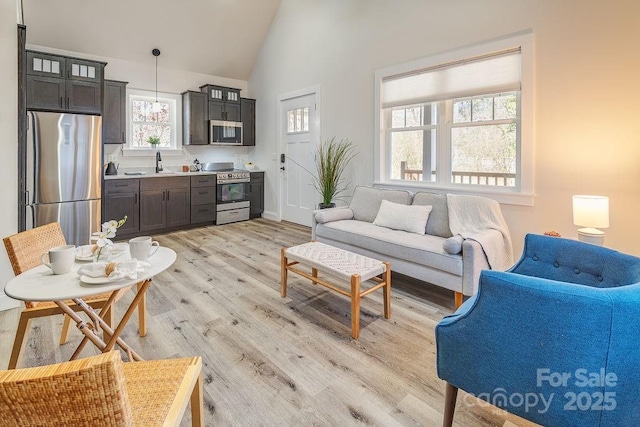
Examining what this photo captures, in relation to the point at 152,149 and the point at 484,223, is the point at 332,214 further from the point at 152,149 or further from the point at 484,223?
the point at 152,149

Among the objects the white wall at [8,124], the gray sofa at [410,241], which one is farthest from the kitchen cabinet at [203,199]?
the white wall at [8,124]

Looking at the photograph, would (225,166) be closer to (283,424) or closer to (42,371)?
(283,424)

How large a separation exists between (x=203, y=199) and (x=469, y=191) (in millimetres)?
4262

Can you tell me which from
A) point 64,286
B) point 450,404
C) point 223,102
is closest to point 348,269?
point 450,404

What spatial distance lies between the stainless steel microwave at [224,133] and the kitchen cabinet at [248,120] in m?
0.11

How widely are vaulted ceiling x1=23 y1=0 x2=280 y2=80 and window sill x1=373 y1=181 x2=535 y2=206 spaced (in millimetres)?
3920

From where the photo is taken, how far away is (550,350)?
1126 millimetres

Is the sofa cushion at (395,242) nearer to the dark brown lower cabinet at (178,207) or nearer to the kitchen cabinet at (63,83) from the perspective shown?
the dark brown lower cabinet at (178,207)

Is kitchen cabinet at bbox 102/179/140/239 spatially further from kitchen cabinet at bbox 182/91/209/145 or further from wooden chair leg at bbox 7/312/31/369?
wooden chair leg at bbox 7/312/31/369

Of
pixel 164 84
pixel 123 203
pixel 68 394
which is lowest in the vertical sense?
pixel 68 394

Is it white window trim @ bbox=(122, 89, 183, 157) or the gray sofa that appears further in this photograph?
white window trim @ bbox=(122, 89, 183, 157)

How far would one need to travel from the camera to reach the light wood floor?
1688 millimetres

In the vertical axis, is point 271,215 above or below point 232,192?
below

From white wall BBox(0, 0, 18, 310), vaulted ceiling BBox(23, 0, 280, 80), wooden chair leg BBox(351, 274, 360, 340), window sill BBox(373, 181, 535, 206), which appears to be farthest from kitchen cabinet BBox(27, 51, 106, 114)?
wooden chair leg BBox(351, 274, 360, 340)
